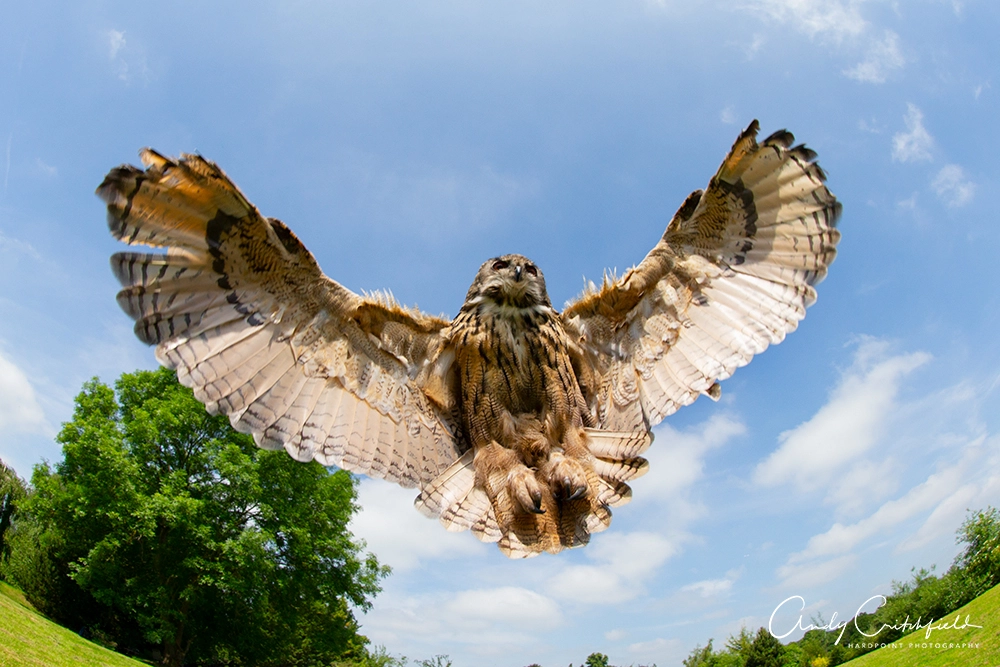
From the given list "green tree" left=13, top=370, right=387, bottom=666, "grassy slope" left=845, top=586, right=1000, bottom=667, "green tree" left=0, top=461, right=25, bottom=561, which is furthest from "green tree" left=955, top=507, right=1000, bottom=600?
"green tree" left=0, top=461, right=25, bottom=561

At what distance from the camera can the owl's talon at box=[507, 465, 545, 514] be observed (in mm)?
3568

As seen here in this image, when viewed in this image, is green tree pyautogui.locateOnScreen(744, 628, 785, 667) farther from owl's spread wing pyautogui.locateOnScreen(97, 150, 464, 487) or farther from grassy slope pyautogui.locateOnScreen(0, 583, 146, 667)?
owl's spread wing pyautogui.locateOnScreen(97, 150, 464, 487)

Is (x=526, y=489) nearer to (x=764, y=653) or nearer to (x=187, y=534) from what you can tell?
(x=187, y=534)

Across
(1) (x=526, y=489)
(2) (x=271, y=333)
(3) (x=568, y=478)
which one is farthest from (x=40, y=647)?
(3) (x=568, y=478)

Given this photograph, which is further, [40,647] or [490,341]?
[40,647]

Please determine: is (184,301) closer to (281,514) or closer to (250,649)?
(281,514)

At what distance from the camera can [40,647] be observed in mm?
12414

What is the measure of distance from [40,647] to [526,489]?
14.8 meters

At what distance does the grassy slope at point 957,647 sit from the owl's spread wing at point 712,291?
16.4 metres

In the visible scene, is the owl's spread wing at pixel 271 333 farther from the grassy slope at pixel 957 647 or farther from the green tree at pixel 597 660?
the green tree at pixel 597 660

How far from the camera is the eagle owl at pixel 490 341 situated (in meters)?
3.63

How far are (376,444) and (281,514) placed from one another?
51.8 feet

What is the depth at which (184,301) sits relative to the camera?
3682 millimetres

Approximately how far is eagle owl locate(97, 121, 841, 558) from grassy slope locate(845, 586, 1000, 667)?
16.5 m
